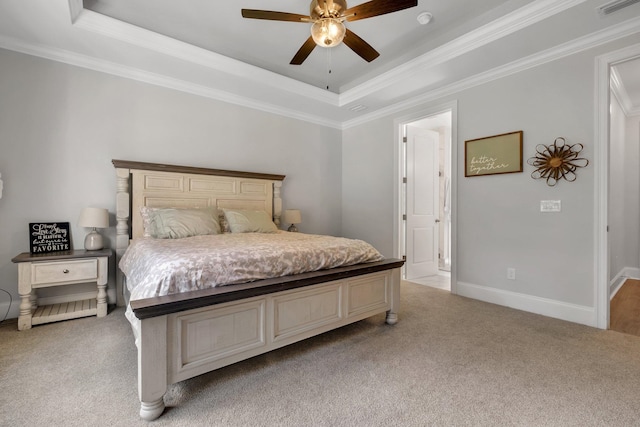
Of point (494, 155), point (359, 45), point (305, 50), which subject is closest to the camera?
point (359, 45)

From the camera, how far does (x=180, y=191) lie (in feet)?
11.6

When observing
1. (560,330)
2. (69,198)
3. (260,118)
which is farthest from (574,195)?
(69,198)

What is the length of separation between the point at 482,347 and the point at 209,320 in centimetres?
196

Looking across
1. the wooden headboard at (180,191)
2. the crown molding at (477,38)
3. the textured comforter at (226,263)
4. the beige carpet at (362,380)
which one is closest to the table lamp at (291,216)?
the wooden headboard at (180,191)

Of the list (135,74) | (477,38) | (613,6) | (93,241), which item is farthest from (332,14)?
(93,241)

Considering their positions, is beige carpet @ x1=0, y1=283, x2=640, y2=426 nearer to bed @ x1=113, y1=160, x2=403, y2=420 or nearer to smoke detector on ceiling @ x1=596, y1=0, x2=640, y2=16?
bed @ x1=113, y1=160, x2=403, y2=420

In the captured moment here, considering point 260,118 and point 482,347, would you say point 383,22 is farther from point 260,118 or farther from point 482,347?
point 482,347

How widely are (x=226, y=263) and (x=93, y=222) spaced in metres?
1.91

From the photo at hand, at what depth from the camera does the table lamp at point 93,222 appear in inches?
110

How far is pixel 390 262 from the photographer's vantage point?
2584 mm

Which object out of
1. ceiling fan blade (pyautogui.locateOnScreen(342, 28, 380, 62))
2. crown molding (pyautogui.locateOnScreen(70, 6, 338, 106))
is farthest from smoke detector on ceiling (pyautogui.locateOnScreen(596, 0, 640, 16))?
crown molding (pyautogui.locateOnScreen(70, 6, 338, 106))

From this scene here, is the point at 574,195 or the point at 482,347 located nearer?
the point at 482,347

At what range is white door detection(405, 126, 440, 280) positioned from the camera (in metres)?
4.39

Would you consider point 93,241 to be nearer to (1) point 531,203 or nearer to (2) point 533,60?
(1) point 531,203
